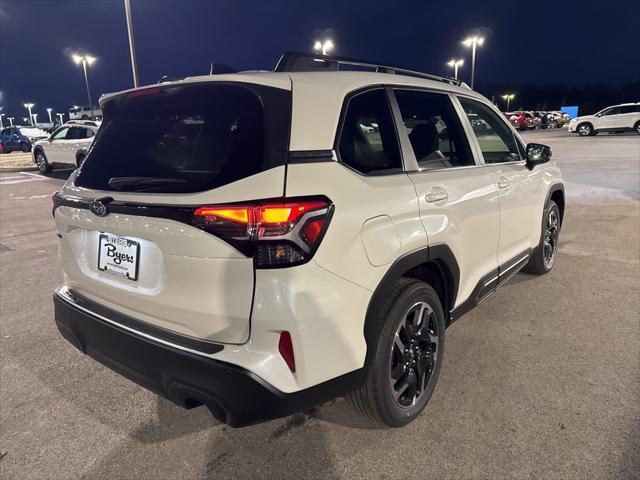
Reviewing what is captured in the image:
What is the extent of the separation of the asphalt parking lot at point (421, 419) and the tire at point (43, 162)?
42.2ft

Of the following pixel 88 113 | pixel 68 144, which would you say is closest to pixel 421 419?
pixel 68 144

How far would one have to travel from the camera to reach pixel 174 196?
6.36ft

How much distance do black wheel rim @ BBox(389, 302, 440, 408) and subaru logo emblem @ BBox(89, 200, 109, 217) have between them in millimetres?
1526

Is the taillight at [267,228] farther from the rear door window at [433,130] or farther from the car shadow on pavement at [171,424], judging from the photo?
the car shadow on pavement at [171,424]

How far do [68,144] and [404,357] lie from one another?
47.8 feet

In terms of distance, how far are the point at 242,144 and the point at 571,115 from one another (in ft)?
219

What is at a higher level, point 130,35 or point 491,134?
point 130,35

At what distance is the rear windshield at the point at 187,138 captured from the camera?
1.91 m

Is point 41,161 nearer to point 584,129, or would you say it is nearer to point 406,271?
point 406,271

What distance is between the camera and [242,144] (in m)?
1.94

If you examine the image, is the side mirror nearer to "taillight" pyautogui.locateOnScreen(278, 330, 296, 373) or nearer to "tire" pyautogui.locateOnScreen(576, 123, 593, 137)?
"taillight" pyautogui.locateOnScreen(278, 330, 296, 373)

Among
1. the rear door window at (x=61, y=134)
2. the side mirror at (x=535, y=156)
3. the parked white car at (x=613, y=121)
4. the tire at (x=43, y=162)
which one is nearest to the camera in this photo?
the side mirror at (x=535, y=156)

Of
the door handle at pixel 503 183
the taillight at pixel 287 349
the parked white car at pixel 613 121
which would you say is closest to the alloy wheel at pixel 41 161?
the door handle at pixel 503 183

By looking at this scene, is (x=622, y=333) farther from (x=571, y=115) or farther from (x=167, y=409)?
(x=571, y=115)
